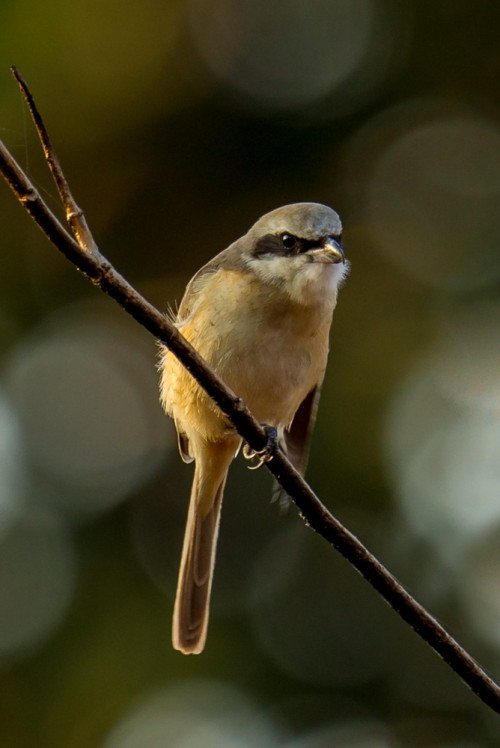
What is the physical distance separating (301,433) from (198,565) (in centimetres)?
73

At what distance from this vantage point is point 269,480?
5582 millimetres

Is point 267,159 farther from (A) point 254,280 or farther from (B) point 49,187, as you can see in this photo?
(A) point 254,280

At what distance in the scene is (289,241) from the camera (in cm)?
362

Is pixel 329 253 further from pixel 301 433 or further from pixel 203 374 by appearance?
pixel 203 374

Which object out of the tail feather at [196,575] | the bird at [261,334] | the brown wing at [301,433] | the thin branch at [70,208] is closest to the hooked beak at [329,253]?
the bird at [261,334]

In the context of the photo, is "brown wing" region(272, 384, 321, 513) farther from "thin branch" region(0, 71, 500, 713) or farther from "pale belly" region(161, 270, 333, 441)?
"thin branch" region(0, 71, 500, 713)

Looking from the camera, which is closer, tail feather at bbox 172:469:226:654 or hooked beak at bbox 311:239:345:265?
hooked beak at bbox 311:239:345:265

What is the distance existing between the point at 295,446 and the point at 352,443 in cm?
130

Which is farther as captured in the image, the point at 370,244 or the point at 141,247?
the point at 370,244

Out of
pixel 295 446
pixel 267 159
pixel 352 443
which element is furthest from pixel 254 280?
pixel 267 159

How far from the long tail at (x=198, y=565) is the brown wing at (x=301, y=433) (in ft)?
1.18

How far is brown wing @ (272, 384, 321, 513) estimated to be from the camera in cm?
393

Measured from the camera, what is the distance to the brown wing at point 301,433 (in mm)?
3926

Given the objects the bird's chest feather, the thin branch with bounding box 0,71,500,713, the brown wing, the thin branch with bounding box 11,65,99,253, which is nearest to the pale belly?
the bird's chest feather
